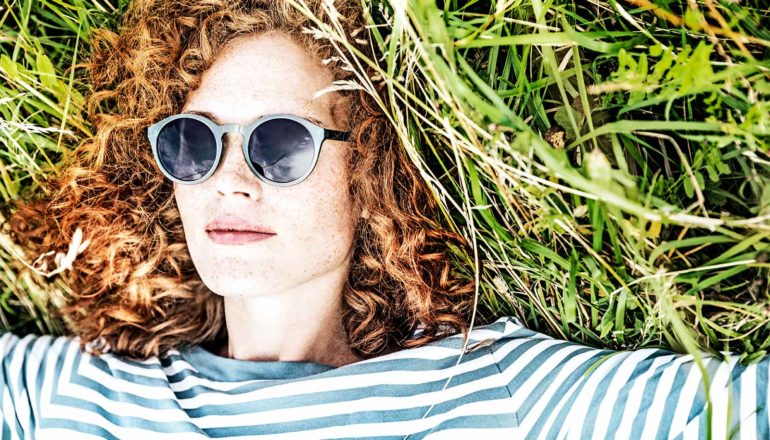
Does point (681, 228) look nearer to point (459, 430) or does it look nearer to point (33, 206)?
point (459, 430)

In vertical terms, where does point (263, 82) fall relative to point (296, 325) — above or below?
above

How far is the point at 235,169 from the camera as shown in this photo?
1979mm

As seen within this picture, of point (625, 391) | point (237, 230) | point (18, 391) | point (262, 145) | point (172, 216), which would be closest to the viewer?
point (625, 391)

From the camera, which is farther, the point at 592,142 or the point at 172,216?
the point at 172,216

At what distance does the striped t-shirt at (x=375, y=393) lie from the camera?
1811mm

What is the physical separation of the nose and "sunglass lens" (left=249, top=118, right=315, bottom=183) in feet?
0.23

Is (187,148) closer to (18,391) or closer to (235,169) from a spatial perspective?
(235,169)

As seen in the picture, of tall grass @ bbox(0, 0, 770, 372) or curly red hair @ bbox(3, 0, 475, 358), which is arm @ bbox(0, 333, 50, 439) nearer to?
curly red hair @ bbox(3, 0, 475, 358)

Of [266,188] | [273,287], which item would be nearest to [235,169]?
[266,188]

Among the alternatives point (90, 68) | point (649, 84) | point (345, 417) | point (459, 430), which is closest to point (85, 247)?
point (90, 68)

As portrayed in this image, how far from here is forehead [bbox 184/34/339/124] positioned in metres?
1.97

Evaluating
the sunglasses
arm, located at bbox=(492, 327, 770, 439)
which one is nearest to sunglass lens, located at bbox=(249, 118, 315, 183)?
the sunglasses

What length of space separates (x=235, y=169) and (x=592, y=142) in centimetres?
113

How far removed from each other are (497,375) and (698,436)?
64 centimetres
